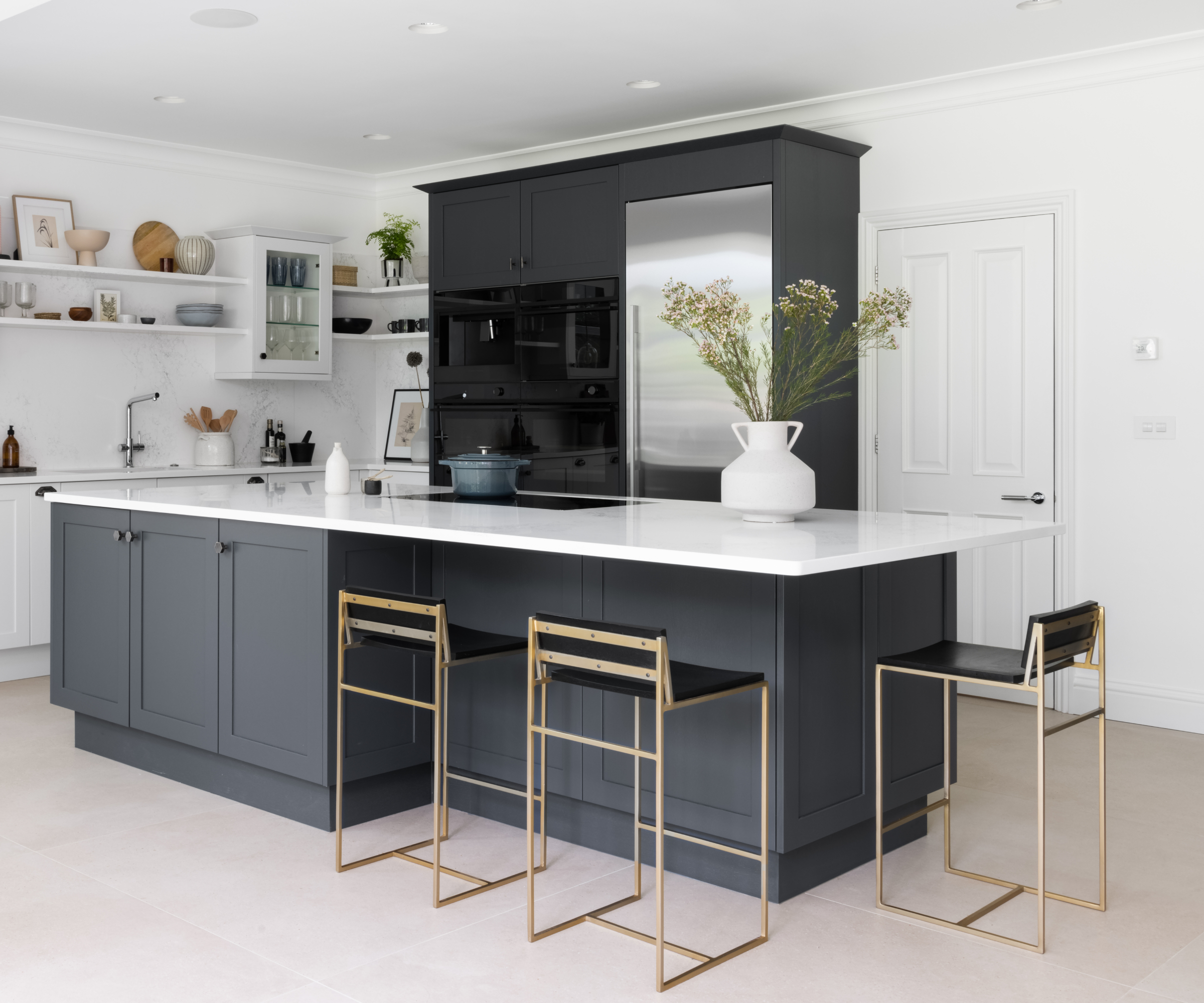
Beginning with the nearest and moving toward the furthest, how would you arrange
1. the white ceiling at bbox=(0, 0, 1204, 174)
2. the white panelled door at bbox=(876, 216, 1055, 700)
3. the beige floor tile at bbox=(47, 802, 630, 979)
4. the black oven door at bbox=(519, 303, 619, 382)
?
1. the beige floor tile at bbox=(47, 802, 630, 979)
2. the white ceiling at bbox=(0, 0, 1204, 174)
3. the white panelled door at bbox=(876, 216, 1055, 700)
4. the black oven door at bbox=(519, 303, 619, 382)

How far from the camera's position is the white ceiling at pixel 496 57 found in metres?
4.27

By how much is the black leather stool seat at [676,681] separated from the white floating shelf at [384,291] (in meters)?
4.64

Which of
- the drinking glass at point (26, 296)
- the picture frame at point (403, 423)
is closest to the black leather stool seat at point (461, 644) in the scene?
the drinking glass at point (26, 296)

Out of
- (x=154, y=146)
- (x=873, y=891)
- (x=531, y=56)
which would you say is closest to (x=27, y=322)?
(x=154, y=146)

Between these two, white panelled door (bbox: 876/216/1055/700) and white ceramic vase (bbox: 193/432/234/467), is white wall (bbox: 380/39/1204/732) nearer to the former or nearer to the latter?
white panelled door (bbox: 876/216/1055/700)

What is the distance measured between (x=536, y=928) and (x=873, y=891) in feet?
2.83

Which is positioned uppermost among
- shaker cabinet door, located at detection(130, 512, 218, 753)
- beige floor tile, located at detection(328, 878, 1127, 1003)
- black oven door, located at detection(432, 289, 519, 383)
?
black oven door, located at detection(432, 289, 519, 383)

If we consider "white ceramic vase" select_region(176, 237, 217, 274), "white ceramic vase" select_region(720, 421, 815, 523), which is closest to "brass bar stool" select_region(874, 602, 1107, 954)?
"white ceramic vase" select_region(720, 421, 815, 523)

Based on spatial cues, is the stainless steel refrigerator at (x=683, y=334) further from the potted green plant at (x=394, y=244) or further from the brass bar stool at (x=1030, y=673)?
the brass bar stool at (x=1030, y=673)

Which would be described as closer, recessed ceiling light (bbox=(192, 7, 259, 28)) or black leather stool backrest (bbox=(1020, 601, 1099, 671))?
black leather stool backrest (bbox=(1020, 601, 1099, 671))

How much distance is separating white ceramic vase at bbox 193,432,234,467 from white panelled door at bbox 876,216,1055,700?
3541 millimetres

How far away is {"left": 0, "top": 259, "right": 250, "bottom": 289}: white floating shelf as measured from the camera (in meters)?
5.80

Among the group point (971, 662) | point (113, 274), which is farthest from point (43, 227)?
point (971, 662)

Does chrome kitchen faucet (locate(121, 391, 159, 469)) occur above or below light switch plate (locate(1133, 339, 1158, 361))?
below
